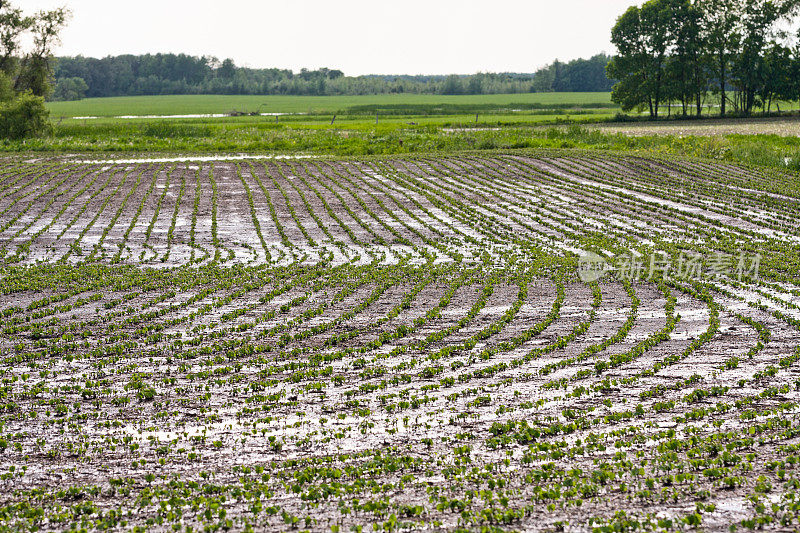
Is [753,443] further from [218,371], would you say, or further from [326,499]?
[218,371]

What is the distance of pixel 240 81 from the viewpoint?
173m

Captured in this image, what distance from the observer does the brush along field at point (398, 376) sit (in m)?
7.23

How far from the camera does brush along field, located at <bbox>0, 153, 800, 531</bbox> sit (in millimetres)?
7234

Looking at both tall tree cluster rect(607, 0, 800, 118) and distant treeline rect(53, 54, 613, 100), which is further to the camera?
distant treeline rect(53, 54, 613, 100)

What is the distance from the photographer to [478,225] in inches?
938

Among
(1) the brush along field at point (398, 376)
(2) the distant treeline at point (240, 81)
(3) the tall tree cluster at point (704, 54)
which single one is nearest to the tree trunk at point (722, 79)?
(3) the tall tree cluster at point (704, 54)

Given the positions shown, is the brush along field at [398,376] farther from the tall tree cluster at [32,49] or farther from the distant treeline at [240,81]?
the distant treeline at [240,81]

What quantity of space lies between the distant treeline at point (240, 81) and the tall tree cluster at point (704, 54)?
92.2m

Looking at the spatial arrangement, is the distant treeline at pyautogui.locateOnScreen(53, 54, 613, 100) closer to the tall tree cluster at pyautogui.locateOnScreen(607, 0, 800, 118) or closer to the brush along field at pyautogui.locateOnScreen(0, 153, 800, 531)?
the tall tree cluster at pyautogui.locateOnScreen(607, 0, 800, 118)

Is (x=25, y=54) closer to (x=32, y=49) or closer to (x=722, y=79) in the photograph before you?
(x=32, y=49)

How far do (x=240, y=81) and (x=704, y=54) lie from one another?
394ft

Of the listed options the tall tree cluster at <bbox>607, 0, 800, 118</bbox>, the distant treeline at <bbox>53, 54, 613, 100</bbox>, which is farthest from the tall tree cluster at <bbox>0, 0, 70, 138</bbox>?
the distant treeline at <bbox>53, 54, 613, 100</bbox>

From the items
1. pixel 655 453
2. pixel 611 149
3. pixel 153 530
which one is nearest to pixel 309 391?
pixel 153 530

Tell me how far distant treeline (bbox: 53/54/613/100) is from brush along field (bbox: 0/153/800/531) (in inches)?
5900
